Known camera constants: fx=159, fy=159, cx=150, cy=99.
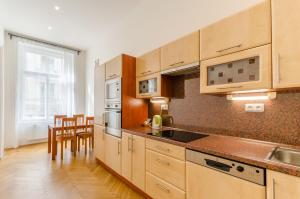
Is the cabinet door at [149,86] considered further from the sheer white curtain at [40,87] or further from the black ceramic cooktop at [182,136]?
the sheer white curtain at [40,87]

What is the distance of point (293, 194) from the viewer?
2.98 feet

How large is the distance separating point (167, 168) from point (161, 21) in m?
2.33

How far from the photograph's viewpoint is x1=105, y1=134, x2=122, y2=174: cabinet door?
8.34ft

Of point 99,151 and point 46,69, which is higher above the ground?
point 46,69

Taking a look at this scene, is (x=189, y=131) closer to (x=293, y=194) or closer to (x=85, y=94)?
(x=293, y=194)

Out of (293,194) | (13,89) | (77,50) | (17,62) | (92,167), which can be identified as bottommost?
(92,167)

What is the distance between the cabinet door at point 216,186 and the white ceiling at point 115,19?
1.73 metres

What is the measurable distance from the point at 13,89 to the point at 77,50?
7.31ft

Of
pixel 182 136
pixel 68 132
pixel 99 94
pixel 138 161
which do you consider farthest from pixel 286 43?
pixel 68 132

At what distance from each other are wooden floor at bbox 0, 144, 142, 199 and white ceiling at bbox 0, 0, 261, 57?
2428 mm

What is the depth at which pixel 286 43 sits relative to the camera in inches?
45.7

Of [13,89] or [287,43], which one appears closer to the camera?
[287,43]

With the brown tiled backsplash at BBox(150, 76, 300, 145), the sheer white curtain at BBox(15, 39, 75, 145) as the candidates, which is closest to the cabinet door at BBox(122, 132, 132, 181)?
the brown tiled backsplash at BBox(150, 76, 300, 145)

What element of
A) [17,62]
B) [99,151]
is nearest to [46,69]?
[17,62]
